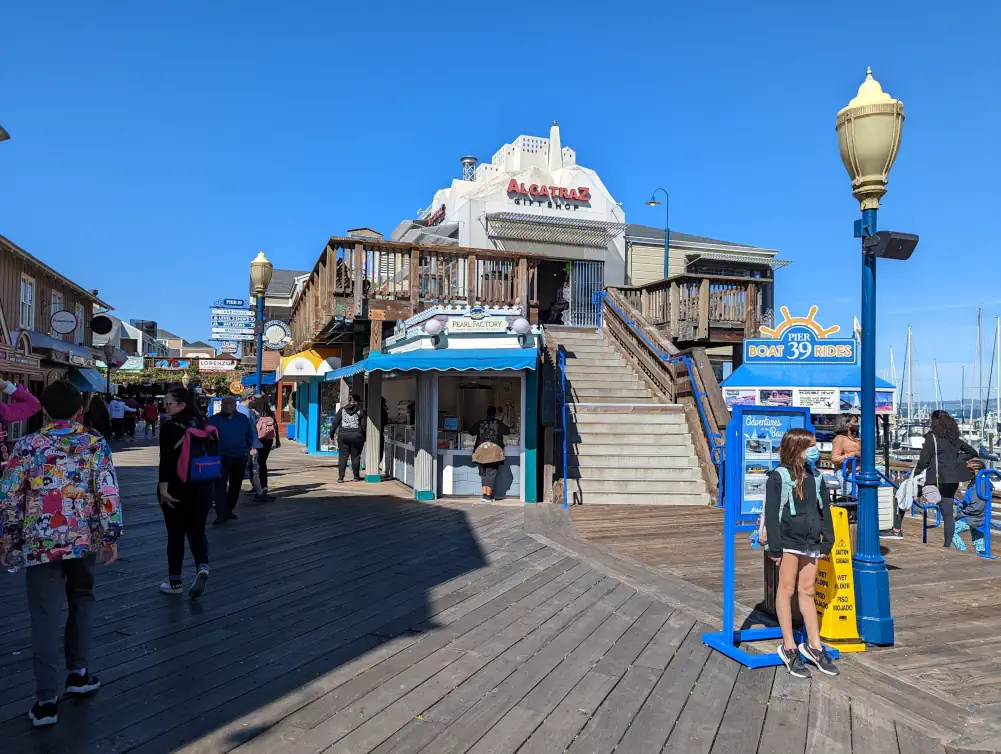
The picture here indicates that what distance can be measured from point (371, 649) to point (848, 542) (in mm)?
3273

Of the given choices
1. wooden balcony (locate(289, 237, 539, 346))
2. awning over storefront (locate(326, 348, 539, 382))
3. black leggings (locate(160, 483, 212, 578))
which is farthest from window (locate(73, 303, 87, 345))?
black leggings (locate(160, 483, 212, 578))

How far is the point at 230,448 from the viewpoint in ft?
29.8

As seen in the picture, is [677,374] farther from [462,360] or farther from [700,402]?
[462,360]

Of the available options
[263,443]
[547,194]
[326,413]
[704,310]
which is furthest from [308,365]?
[547,194]

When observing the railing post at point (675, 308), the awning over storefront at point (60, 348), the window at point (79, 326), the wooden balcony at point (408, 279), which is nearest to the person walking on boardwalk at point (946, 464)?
the wooden balcony at point (408, 279)

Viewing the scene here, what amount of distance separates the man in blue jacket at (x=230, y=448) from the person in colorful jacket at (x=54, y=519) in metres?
5.30

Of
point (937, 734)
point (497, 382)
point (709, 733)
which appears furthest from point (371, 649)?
point (497, 382)

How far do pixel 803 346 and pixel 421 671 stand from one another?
12660 millimetres

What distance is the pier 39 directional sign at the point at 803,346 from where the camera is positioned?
14.7 m

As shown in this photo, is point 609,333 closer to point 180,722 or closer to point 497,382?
point 497,382

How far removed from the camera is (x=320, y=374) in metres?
17.7

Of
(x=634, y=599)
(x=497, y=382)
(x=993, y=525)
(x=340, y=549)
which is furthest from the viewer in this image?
(x=497, y=382)

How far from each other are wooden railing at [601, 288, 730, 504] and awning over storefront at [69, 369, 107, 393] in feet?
64.3

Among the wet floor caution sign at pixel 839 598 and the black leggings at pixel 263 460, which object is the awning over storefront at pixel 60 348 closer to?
the black leggings at pixel 263 460
